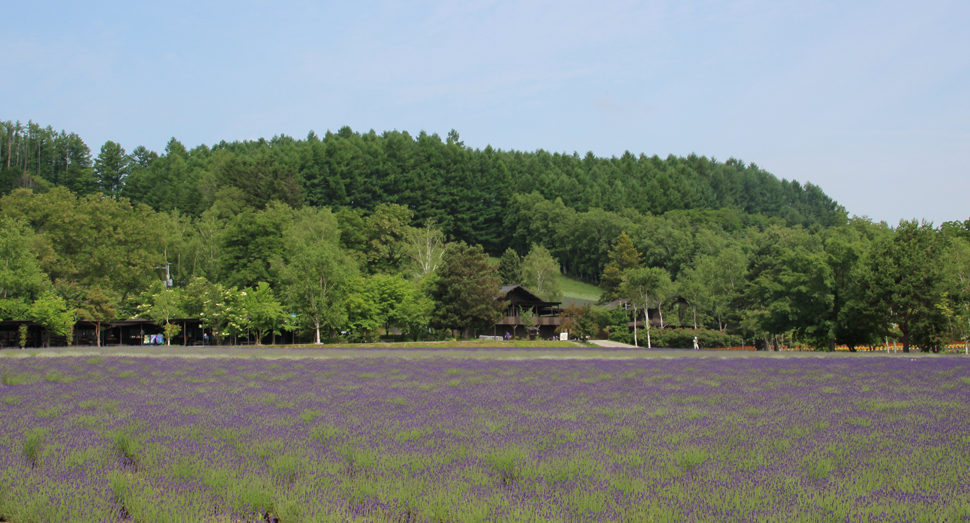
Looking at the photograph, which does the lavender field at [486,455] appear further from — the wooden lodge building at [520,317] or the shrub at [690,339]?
the wooden lodge building at [520,317]

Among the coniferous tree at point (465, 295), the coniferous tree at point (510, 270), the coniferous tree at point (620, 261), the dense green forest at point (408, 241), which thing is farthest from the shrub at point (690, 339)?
the coniferous tree at point (510, 270)

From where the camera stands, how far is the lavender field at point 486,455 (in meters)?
5.36

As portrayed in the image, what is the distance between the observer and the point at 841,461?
6781mm

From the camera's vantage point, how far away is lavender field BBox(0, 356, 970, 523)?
5.36 meters

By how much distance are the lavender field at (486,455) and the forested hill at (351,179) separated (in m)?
105

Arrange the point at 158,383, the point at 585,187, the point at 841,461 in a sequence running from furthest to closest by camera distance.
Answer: the point at 585,187 < the point at 158,383 < the point at 841,461

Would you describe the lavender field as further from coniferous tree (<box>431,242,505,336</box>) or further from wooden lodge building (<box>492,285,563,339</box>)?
wooden lodge building (<box>492,285,563,339</box>)

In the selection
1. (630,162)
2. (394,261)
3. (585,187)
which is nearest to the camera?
(394,261)

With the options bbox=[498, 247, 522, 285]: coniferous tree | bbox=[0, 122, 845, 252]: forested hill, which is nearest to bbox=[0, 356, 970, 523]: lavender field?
bbox=[498, 247, 522, 285]: coniferous tree

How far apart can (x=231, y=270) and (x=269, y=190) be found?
108 ft

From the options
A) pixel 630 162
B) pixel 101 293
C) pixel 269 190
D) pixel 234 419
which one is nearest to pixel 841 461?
pixel 234 419

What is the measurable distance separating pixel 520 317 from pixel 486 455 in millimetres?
72639

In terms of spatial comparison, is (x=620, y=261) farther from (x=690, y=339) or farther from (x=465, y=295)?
(x=465, y=295)

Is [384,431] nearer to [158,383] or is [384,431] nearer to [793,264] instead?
[158,383]
